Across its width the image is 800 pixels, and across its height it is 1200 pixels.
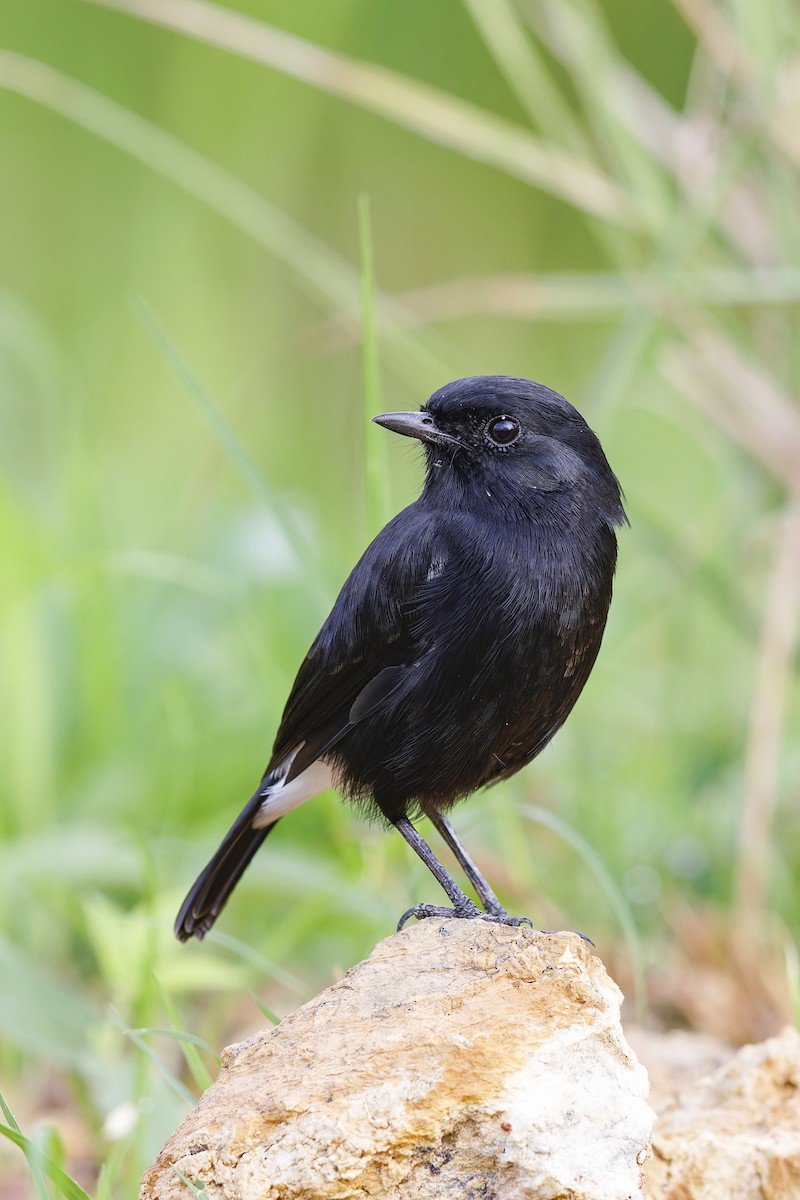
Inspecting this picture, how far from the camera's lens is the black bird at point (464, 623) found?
2846 millimetres

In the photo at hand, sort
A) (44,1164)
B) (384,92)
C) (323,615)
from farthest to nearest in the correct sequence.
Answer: (384,92) < (323,615) < (44,1164)

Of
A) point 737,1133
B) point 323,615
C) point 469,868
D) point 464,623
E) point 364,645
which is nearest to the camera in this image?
point 737,1133

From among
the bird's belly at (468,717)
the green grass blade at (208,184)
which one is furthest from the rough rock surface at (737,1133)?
the green grass blade at (208,184)

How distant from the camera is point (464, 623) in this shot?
2.86m

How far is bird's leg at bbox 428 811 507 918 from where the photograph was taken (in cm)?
313

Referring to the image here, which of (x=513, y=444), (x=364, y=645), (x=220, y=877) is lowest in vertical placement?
(x=220, y=877)

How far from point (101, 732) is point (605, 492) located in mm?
2278

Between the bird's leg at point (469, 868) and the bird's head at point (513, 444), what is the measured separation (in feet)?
2.42

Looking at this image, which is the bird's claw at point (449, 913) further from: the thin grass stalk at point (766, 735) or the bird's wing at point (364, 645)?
the thin grass stalk at point (766, 735)

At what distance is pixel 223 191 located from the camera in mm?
3836

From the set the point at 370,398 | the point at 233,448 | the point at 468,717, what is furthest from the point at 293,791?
the point at 370,398

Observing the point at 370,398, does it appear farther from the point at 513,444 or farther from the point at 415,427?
the point at 513,444

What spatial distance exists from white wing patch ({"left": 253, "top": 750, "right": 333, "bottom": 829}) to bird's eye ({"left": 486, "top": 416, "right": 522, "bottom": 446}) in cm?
86

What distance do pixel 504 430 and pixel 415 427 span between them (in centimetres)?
19
